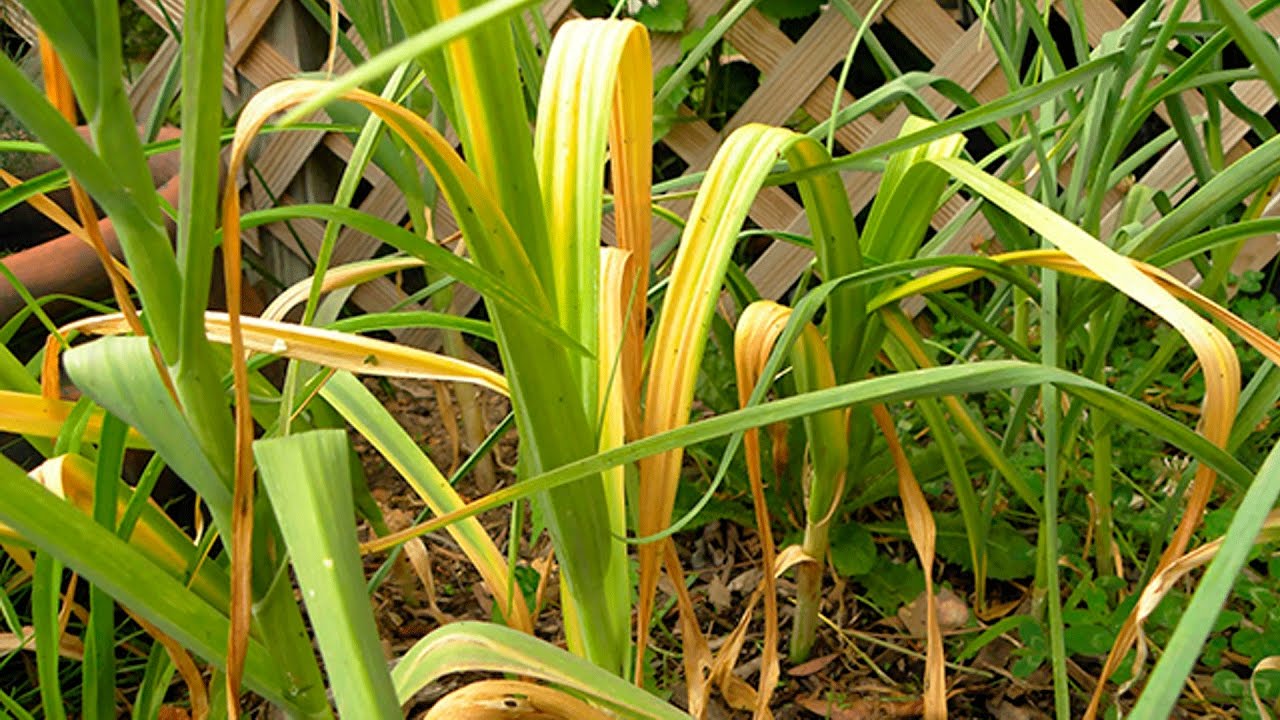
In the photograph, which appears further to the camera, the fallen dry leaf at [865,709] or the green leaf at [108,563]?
the fallen dry leaf at [865,709]

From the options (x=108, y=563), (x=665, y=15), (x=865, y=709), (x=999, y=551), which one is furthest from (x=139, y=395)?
(x=665, y=15)

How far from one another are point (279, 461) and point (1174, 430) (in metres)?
0.44

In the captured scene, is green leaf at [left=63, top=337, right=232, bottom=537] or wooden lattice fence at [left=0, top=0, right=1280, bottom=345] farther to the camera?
wooden lattice fence at [left=0, top=0, right=1280, bottom=345]

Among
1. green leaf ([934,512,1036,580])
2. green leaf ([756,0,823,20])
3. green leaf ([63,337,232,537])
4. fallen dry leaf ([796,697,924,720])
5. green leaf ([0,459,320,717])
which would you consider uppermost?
green leaf ([756,0,823,20])

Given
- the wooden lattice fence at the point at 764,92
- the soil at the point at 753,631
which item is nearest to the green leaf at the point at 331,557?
the soil at the point at 753,631

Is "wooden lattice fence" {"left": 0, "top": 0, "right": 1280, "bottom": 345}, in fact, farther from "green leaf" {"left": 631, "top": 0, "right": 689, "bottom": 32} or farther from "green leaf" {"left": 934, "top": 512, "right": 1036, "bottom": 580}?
"green leaf" {"left": 934, "top": 512, "right": 1036, "bottom": 580}

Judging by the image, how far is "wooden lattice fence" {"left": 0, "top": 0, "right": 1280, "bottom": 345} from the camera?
60.9 inches

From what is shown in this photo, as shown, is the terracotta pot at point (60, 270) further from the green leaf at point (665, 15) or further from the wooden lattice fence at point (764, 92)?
the green leaf at point (665, 15)

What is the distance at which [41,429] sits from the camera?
641 mm

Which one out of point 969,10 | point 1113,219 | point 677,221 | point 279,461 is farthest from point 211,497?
point 969,10

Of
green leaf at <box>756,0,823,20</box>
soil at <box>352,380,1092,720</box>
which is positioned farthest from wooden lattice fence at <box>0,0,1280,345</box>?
soil at <box>352,380,1092,720</box>

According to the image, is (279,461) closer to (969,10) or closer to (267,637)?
(267,637)

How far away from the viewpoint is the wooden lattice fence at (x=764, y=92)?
1.55 metres

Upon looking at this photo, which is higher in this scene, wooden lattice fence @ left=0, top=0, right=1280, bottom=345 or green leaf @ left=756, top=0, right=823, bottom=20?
green leaf @ left=756, top=0, right=823, bottom=20
